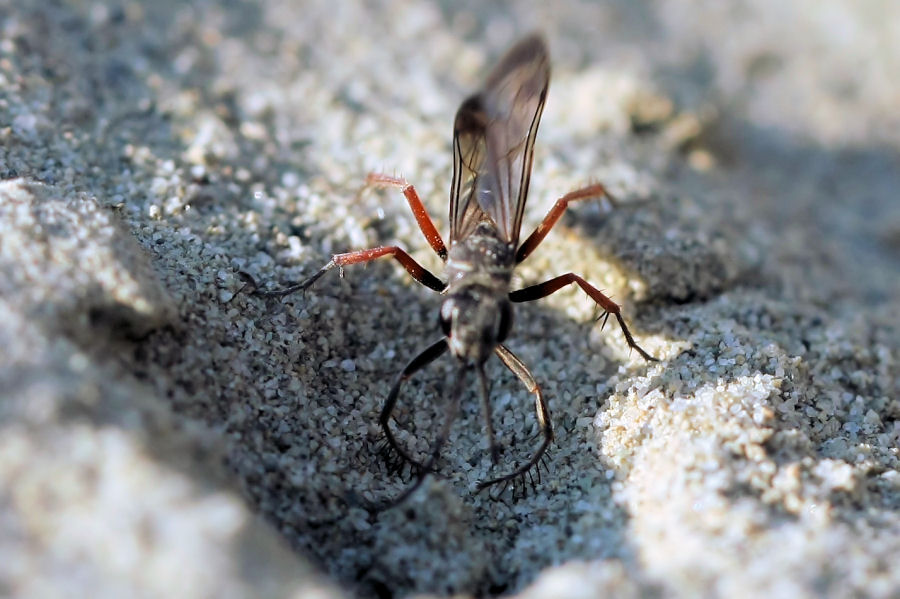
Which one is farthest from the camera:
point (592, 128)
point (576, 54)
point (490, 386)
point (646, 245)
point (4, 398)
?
point (576, 54)

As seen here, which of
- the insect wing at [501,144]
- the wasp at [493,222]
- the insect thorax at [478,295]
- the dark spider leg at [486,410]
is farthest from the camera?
the insect wing at [501,144]

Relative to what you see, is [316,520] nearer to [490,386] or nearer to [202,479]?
[202,479]

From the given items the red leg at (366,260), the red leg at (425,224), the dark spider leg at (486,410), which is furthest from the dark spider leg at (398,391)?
the red leg at (425,224)

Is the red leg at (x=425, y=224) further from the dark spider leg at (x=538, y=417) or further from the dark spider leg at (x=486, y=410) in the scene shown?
the dark spider leg at (x=486, y=410)

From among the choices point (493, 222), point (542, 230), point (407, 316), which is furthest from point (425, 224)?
point (542, 230)

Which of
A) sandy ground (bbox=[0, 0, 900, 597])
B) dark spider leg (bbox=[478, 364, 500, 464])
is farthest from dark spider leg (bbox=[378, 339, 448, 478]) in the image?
dark spider leg (bbox=[478, 364, 500, 464])

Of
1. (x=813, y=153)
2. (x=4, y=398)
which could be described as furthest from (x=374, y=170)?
(x=813, y=153)

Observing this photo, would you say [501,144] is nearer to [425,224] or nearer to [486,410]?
[425,224]

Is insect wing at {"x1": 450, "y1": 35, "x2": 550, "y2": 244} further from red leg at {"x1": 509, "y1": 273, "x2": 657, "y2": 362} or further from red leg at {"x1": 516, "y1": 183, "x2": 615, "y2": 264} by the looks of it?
red leg at {"x1": 509, "y1": 273, "x2": 657, "y2": 362}
